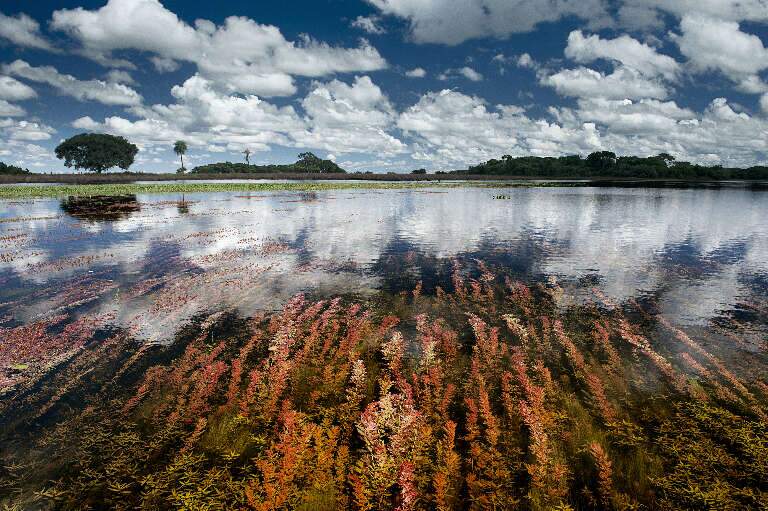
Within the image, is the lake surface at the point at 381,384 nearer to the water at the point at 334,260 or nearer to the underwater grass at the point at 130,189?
the water at the point at 334,260

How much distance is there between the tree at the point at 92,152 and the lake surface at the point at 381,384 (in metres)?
203

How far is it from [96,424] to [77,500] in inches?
83.6

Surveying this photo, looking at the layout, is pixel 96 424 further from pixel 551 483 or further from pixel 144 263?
pixel 144 263

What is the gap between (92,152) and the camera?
7047 inches

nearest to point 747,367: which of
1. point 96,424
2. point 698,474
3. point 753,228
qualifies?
point 698,474

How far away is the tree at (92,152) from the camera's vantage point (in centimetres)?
17743

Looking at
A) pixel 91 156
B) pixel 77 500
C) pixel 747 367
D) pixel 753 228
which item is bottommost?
pixel 77 500

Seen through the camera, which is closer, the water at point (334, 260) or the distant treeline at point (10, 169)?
the water at point (334, 260)

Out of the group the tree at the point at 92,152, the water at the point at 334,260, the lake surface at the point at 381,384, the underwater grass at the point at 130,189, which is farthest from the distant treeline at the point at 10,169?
the lake surface at the point at 381,384

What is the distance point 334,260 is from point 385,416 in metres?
A: 15.1

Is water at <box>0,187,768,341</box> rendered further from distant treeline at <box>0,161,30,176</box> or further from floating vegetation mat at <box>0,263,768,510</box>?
distant treeline at <box>0,161,30,176</box>

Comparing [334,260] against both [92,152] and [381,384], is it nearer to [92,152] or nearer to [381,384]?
[381,384]

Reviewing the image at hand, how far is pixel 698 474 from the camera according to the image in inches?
256

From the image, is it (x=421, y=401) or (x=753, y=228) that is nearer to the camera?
(x=421, y=401)
